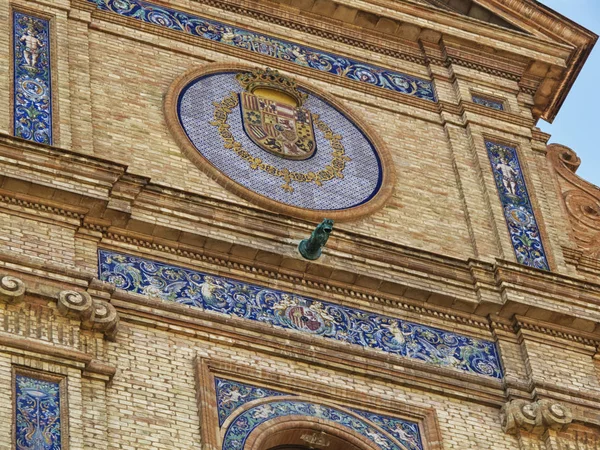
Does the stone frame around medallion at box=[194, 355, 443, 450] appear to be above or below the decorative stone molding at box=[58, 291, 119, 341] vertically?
below

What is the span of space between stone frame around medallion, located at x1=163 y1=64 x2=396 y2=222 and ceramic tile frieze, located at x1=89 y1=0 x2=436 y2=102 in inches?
24.3

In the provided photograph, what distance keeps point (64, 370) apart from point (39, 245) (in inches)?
73.2

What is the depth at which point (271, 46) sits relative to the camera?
26156 mm

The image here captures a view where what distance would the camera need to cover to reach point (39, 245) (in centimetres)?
2089

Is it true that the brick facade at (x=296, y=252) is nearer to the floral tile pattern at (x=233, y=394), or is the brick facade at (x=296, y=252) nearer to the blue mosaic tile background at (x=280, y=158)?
the floral tile pattern at (x=233, y=394)

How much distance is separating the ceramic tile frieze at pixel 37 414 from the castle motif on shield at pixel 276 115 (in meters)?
5.87

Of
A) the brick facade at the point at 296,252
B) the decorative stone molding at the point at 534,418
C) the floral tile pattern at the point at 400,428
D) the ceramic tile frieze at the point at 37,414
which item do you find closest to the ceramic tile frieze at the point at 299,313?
the brick facade at the point at 296,252

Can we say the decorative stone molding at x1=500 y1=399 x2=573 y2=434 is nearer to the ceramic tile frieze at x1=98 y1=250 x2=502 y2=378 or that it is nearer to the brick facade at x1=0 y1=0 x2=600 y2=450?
the brick facade at x1=0 y1=0 x2=600 y2=450

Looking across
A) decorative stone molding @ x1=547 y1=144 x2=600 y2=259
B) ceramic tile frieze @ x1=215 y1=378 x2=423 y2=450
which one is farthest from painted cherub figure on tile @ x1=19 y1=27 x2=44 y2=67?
decorative stone molding @ x1=547 y1=144 x2=600 y2=259

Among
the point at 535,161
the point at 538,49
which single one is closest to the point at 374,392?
the point at 535,161

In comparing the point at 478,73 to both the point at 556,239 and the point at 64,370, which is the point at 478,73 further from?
the point at 64,370

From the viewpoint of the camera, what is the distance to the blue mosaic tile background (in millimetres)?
23688

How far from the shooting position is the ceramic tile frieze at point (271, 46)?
25594mm

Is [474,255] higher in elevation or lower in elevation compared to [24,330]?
higher
